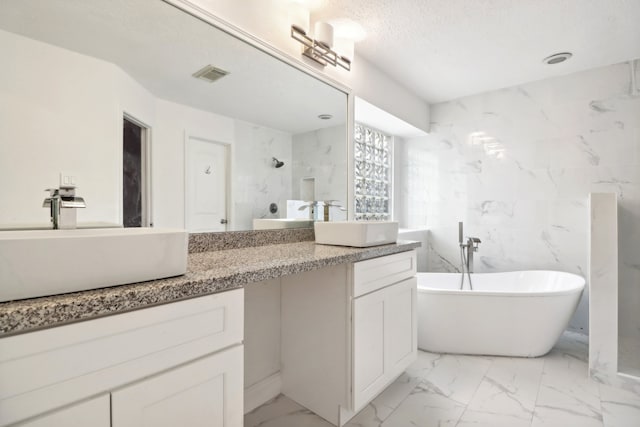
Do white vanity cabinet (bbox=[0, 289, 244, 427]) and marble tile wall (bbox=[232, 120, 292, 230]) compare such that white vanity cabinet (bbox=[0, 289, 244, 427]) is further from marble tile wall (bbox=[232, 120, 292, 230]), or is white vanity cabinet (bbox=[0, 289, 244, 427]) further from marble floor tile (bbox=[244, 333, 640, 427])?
marble floor tile (bbox=[244, 333, 640, 427])

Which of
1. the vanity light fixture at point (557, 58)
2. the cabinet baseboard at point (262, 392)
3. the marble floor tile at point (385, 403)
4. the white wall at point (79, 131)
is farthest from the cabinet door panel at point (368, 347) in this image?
the vanity light fixture at point (557, 58)

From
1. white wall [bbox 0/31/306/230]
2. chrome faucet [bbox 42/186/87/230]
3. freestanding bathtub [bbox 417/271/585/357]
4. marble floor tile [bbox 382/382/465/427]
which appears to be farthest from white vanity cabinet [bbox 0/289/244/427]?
freestanding bathtub [bbox 417/271/585/357]

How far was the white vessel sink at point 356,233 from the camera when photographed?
1667 millimetres

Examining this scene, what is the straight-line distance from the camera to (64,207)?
3.09 ft

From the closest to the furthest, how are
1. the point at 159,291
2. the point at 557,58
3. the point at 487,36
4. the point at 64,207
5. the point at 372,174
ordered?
the point at 159,291 < the point at 64,207 < the point at 487,36 < the point at 557,58 < the point at 372,174

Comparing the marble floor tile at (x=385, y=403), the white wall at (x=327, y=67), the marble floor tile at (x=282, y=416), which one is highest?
the white wall at (x=327, y=67)

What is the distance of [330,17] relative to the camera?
195 cm

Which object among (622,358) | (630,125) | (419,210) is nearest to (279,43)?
(419,210)

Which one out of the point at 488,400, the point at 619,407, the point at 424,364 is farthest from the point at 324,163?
the point at 619,407

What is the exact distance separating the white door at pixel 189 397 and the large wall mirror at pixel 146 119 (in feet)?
2.05

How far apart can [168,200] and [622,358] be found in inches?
117

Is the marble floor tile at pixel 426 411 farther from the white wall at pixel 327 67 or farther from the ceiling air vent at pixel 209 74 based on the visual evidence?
the white wall at pixel 327 67

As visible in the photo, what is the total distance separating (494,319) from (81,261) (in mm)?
2426

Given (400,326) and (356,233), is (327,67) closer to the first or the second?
(356,233)
